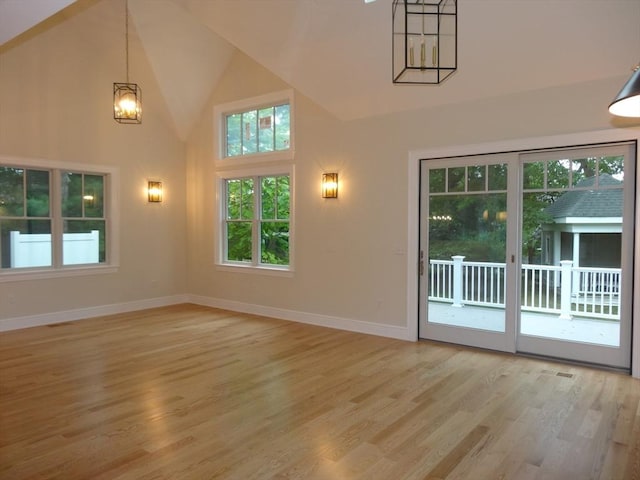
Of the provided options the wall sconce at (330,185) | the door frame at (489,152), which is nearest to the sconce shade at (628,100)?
the door frame at (489,152)

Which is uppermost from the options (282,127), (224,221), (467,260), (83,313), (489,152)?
(282,127)

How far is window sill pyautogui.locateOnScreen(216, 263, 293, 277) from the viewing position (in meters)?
6.52

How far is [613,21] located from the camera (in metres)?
3.58

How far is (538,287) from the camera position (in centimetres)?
462

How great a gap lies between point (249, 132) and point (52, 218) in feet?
9.93

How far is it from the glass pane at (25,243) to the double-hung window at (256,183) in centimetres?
242

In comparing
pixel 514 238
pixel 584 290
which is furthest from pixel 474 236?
pixel 584 290

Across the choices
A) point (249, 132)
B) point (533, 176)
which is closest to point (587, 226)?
point (533, 176)

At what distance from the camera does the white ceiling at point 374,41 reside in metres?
3.63

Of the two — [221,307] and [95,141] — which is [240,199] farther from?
[95,141]

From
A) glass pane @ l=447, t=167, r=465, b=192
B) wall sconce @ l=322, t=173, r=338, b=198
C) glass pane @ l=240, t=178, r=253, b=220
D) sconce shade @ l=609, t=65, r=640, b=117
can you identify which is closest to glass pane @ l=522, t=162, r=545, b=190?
glass pane @ l=447, t=167, r=465, b=192

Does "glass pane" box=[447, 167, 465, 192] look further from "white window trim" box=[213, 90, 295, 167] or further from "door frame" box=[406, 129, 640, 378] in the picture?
"white window trim" box=[213, 90, 295, 167]

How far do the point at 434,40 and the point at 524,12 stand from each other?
2.43 feet

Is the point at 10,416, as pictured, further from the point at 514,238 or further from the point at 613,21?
the point at 613,21
